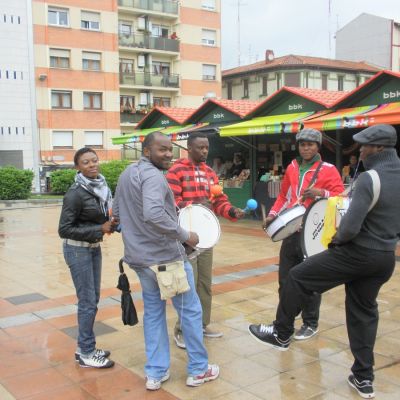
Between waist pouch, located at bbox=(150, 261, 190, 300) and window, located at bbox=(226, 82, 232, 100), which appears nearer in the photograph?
waist pouch, located at bbox=(150, 261, 190, 300)

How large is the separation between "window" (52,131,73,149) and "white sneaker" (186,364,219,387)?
3019 centimetres

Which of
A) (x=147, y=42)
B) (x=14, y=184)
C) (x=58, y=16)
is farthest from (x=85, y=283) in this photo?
(x=147, y=42)

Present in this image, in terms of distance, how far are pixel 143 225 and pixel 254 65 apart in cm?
4248

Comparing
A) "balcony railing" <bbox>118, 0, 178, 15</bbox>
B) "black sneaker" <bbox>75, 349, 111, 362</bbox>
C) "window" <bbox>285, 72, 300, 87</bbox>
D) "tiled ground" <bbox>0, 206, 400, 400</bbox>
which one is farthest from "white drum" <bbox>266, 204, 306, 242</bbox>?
"window" <bbox>285, 72, 300, 87</bbox>

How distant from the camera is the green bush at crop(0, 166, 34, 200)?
68.9ft

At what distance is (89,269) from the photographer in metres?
3.85

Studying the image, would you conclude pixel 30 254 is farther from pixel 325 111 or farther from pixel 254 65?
pixel 254 65

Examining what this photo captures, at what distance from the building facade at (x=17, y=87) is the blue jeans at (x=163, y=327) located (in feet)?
89.2

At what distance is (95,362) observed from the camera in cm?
392

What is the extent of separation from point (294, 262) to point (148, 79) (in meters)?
33.3

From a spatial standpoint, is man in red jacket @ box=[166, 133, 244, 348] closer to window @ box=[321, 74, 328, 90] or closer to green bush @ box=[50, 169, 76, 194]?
green bush @ box=[50, 169, 76, 194]

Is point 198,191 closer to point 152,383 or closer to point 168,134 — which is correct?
point 152,383

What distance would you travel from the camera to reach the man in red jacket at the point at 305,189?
13.9 ft

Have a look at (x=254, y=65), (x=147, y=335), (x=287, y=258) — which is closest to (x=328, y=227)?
(x=287, y=258)
